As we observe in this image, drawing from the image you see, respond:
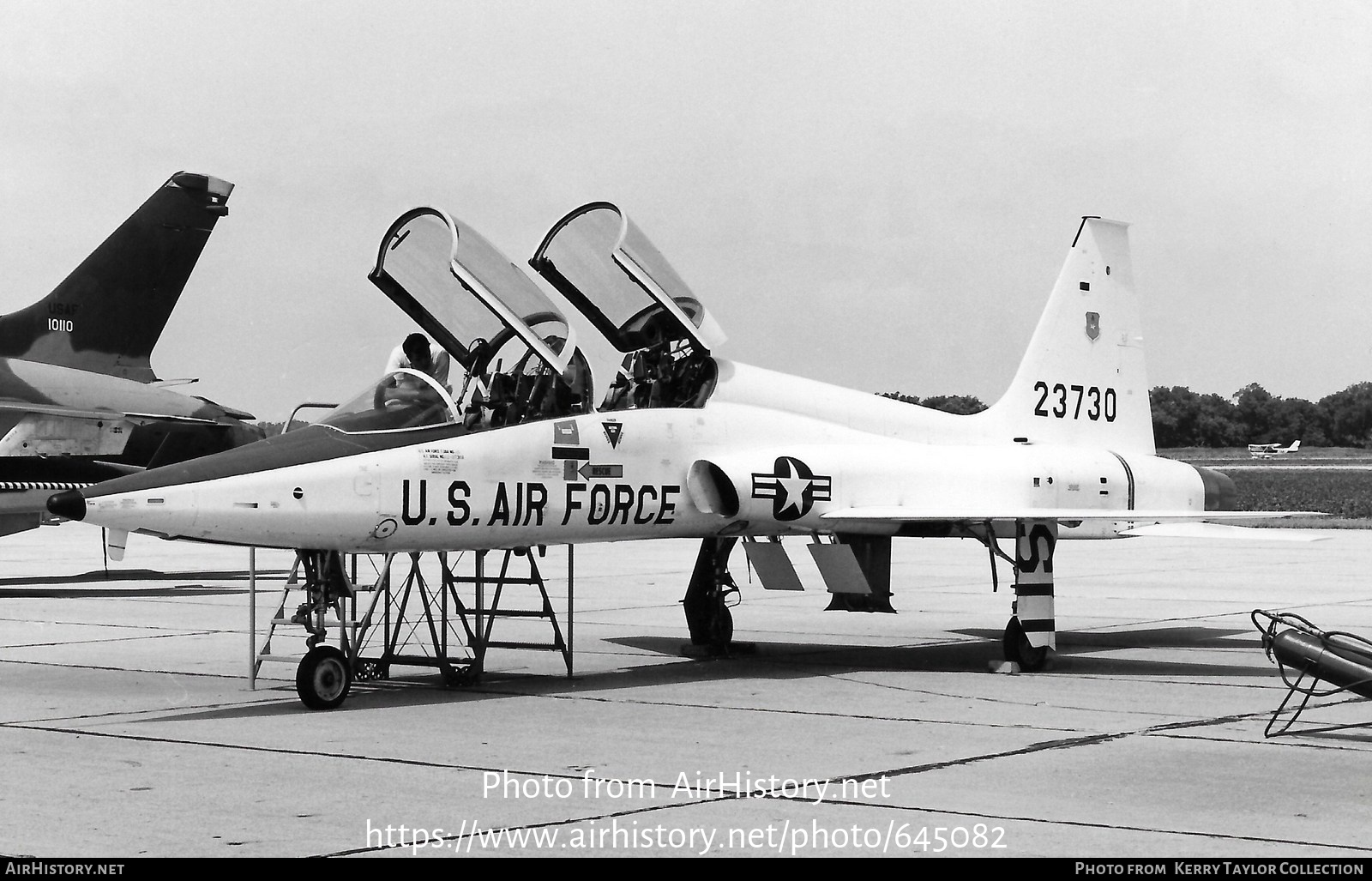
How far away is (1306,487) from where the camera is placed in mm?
63031

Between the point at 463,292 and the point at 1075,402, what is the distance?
6698mm

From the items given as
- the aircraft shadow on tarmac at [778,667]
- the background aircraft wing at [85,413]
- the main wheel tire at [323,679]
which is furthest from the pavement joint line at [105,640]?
the background aircraft wing at [85,413]

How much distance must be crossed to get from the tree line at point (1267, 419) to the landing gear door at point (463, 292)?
11163cm

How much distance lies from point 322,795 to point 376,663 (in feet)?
15.0

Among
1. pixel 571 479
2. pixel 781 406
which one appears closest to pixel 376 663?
pixel 571 479

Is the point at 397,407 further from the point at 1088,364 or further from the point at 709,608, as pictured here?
the point at 1088,364

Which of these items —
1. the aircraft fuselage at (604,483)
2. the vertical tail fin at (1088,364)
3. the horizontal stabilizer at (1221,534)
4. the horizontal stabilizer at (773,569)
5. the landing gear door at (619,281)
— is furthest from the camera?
the vertical tail fin at (1088,364)

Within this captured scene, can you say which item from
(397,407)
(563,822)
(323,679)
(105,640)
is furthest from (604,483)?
(105,640)

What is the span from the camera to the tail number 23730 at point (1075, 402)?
14602 millimetres

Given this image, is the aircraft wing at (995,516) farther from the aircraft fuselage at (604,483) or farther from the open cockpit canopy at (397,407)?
the open cockpit canopy at (397,407)

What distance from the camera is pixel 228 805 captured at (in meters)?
6.48

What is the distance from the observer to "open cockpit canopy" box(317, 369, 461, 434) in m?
9.80

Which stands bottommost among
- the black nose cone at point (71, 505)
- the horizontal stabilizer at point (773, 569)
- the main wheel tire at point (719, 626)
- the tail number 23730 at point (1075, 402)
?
the main wheel tire at point (719, 626)
